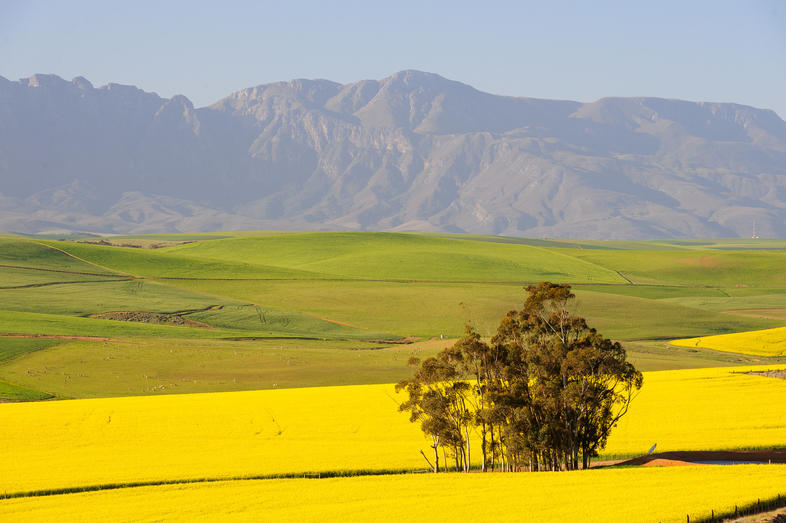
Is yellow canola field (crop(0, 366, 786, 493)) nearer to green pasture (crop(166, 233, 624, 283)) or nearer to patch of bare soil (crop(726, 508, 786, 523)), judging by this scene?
patch of bare soil (crop(726, 508, 786, 523))

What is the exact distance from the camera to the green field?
2995 inches

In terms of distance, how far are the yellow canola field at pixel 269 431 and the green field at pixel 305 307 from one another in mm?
8367

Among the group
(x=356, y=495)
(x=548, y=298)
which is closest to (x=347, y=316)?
(x=548, y=298)

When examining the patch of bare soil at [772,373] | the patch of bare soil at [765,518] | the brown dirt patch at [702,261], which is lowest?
the patch of bare soil at [765,518]

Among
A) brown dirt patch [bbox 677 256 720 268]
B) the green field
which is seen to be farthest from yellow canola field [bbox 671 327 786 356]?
brown dirt patch [bbox 677 256 720 268]

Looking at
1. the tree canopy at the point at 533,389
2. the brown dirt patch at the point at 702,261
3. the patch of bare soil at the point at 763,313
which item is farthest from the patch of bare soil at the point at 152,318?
the brown dirt patch at the point at 702,261

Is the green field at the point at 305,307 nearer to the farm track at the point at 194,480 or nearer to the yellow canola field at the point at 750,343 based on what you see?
the yellow canola field at the point at 750,343

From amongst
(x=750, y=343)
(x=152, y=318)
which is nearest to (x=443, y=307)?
(x=152, y=318)

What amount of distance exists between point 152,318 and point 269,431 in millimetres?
61088

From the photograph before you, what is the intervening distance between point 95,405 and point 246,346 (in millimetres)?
35156

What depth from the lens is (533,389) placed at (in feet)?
144

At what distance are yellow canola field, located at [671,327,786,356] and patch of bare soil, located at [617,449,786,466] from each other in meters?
48.3

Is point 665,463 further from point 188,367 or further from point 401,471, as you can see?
point 188,367

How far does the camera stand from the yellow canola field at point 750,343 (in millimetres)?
87750
